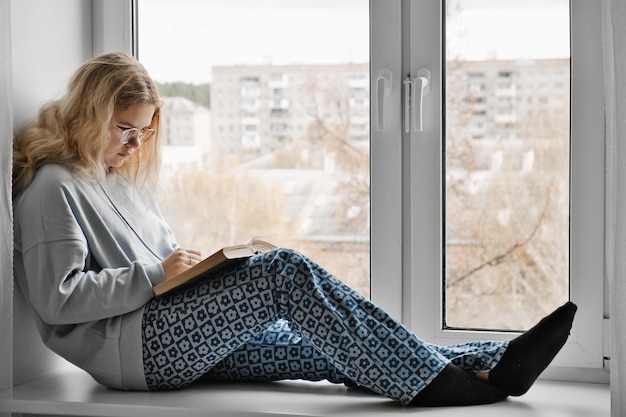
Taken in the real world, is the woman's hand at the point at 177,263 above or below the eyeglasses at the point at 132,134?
below

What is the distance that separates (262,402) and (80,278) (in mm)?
423

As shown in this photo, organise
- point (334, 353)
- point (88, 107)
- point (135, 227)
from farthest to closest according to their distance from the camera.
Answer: point (135, 227) < point (88, 107) < point (334, 353)

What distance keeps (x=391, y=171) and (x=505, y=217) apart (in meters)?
0.28

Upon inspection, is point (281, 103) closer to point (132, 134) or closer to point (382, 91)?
point (382, 91)

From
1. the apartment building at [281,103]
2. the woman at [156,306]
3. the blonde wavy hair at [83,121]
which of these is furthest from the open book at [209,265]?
the apartment building at [281,103]

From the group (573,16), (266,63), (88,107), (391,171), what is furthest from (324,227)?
(573,16)

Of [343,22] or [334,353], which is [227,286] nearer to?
[334,353]

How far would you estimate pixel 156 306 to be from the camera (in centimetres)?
156

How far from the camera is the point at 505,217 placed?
1.79m

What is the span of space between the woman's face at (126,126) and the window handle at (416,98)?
563 mm

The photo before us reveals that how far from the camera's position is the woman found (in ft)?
4.75

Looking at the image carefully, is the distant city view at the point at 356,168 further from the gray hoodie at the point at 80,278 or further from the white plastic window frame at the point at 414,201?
the gray hoodie at the point at 80,278

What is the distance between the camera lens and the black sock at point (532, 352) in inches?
57.1

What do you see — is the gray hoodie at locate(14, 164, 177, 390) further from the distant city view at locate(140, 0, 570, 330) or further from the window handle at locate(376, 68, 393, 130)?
the window handle at locate(376, 68, 393, 130)
